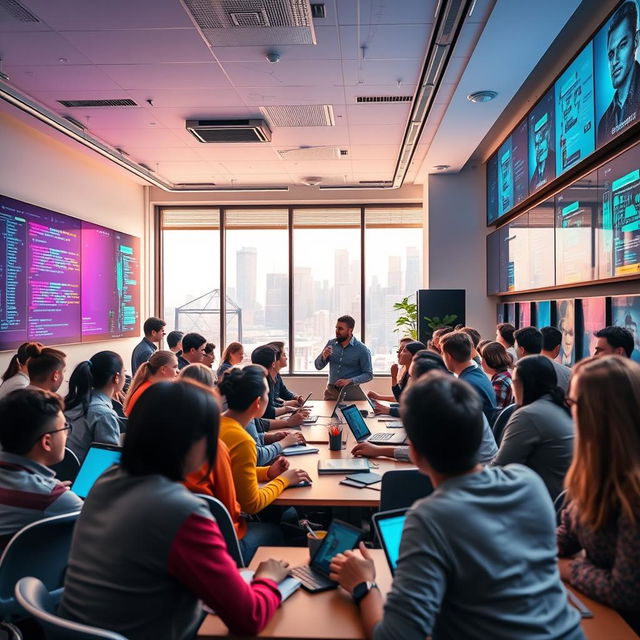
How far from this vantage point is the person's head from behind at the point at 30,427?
203cm

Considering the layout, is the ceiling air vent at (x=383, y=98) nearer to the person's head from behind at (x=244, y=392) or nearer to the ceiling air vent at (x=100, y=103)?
the ceiling air vent at (x=100, y=103)

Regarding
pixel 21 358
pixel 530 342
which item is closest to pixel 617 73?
pixel 530 342

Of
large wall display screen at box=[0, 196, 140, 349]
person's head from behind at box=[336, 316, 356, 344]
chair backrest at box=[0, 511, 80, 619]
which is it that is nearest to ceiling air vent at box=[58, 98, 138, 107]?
large wall display screen at box=[0, 196, 140, 349]

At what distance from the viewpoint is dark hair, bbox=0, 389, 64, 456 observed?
2.03m

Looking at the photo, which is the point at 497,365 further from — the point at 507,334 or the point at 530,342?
the point at 507,334

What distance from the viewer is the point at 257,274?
8883 mm

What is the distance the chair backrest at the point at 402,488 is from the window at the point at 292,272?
6.39 metres

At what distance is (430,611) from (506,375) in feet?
11.2

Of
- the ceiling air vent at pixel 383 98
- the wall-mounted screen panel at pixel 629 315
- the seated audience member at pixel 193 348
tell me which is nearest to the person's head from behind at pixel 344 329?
the seated audience member at pixel 193 348

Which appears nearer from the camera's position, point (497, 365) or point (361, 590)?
point (361, 590)

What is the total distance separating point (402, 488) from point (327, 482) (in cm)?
61

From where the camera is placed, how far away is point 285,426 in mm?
4258

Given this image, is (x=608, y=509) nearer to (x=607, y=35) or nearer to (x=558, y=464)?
(x=558, y=464)

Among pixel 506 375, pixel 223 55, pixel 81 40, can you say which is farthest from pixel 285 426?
pixel 81 40
